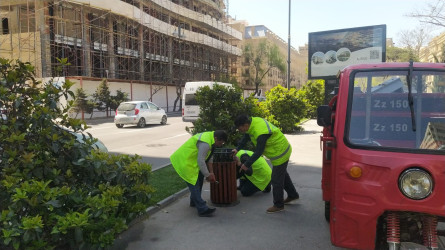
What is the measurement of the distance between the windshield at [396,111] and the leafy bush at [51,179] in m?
2.43

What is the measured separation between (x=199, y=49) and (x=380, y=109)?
44.0m

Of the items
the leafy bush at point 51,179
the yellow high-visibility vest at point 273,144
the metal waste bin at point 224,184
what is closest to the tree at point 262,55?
the metal waste bin at point 224,184

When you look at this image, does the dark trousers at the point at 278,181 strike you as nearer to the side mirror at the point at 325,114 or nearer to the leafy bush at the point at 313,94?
the side mirror at the point at 325,114

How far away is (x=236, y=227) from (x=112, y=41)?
2909 centimetres

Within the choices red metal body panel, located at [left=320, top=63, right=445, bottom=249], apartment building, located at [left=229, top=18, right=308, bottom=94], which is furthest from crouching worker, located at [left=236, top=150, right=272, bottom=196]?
apartment building, located at [left=229, top=18, right=308, bottom=94]

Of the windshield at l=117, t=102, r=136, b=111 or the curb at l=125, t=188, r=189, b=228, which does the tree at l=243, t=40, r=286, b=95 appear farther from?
the curb at l=125, t=188, r=189, b=228

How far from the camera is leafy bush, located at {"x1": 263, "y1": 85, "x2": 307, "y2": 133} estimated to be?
15367 mm

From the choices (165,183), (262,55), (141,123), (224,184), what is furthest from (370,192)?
(262,55)

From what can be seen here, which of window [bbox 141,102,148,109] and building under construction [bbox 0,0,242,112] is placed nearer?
window [bbox 141,102,148,109]

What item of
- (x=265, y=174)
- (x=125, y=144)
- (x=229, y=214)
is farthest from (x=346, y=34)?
(x=229, y=214)

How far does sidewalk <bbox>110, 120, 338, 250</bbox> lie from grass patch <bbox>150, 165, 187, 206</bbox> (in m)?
0.21

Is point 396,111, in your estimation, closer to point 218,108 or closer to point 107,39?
point 218,108

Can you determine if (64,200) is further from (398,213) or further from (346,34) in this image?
(346,34)

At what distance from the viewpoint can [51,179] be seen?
11.3 feet
